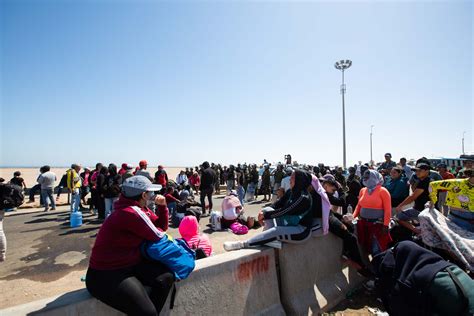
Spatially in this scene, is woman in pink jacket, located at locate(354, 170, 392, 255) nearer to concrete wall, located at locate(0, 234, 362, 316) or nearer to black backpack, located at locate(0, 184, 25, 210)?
concrete wall, located at locate(0, 234, 362, 316)

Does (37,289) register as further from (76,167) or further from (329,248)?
(76,167)

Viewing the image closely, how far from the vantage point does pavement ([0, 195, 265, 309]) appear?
14.7 ft

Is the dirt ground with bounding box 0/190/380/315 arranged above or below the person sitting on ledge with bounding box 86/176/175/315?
below

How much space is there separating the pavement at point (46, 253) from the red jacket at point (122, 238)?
3.04m

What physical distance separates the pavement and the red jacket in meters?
3.04

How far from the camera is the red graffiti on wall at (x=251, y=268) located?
2920 millimetres

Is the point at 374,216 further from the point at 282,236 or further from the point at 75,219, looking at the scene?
the point at 75,219

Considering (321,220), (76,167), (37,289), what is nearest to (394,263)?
(321,220)

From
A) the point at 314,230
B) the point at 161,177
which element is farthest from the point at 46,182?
the point at 314,230

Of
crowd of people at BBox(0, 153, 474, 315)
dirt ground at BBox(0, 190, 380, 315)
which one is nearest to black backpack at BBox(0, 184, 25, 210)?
dirt ground at BBox(0, 190, 380, 315)

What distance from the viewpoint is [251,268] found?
9.93ft

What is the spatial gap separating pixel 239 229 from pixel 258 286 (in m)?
4.90

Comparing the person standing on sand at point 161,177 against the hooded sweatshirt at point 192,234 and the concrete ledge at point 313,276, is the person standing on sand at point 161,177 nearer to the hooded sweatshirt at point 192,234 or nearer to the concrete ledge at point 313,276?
the hooded sweatshirt at point 192,234

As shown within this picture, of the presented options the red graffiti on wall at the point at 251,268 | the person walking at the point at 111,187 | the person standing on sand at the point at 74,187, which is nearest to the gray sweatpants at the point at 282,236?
the red graffiti on wall at the point at 251,268
